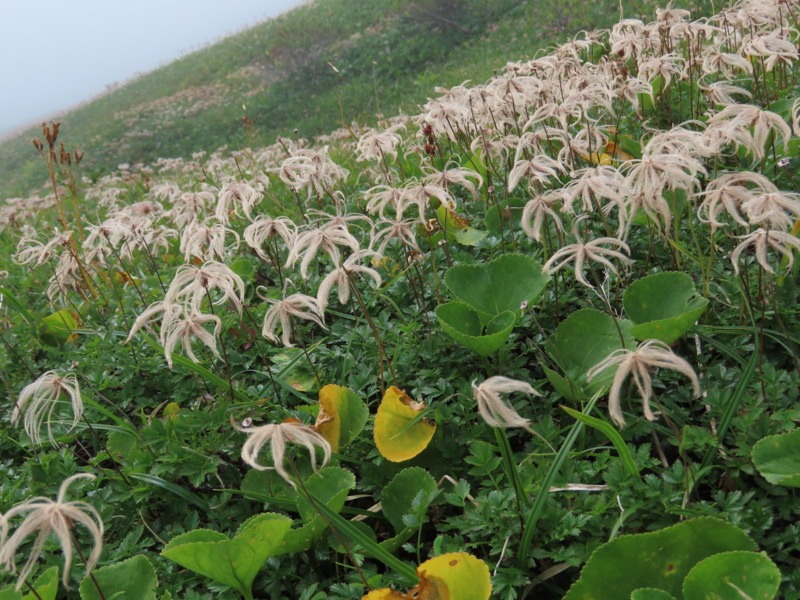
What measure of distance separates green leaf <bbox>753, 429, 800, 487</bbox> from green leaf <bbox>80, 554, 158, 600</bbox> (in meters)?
1.62

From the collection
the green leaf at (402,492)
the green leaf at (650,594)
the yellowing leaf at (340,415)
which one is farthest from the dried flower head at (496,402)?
the yellowing leaf at (340,415)

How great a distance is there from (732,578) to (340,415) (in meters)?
1.31

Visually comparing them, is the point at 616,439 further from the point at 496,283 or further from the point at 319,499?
the point at 496,283

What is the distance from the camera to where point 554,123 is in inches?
155

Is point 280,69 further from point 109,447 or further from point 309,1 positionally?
point 109,447

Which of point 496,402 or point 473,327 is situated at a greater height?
point 496,402

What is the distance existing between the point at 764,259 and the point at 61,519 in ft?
5.62

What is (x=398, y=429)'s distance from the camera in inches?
79.4

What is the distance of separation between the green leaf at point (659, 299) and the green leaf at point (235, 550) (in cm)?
125

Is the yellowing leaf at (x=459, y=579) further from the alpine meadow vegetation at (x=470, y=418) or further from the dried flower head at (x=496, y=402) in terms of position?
the dried flower head at (x=496, y=402)

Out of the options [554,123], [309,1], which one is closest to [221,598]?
[554,123]

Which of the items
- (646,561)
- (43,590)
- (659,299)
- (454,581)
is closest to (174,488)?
(43,590)

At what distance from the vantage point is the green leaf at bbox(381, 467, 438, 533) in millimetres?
1853

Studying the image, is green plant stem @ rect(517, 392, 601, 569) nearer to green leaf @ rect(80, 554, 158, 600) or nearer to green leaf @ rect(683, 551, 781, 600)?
green leaf @ rect(683, 551, 781, 600)
